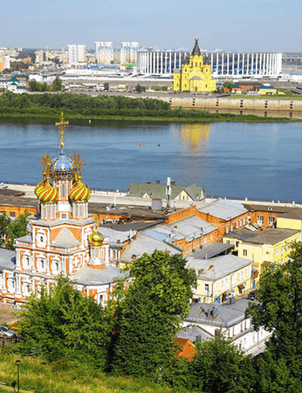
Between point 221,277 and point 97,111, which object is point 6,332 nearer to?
point 221,277

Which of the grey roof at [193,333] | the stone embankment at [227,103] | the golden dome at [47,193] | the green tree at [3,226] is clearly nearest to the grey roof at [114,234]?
the golden dome at [47,193]

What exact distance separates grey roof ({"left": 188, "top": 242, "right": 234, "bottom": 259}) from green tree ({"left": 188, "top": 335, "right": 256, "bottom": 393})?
649 centimetres

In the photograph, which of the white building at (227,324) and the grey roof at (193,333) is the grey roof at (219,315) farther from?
the grey roof at (193,333)

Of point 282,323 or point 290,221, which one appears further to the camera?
point 290,221

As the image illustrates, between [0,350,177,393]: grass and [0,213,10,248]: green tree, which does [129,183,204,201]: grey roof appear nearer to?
[0,213,10,248]: green tree

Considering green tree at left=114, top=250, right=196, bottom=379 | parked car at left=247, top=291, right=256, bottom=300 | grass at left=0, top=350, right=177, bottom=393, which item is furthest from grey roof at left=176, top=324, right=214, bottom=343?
parked car at left=247, top=291, right=256, bottom=300

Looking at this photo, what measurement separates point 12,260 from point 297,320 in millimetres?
6600

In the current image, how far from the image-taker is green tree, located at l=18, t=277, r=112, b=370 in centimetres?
1190

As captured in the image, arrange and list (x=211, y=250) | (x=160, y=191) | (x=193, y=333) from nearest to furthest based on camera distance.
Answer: (x=193, y=333), (x=211, y=250), (x=160, y=191)

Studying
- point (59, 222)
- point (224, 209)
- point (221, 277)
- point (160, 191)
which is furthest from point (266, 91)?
point (59, 222)

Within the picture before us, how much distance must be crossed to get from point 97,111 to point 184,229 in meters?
43.5

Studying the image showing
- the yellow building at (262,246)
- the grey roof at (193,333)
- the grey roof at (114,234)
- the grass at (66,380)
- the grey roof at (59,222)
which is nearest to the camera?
the grass at (66,380)

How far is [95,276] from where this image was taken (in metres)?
14.5

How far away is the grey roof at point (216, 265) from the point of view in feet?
53.2
